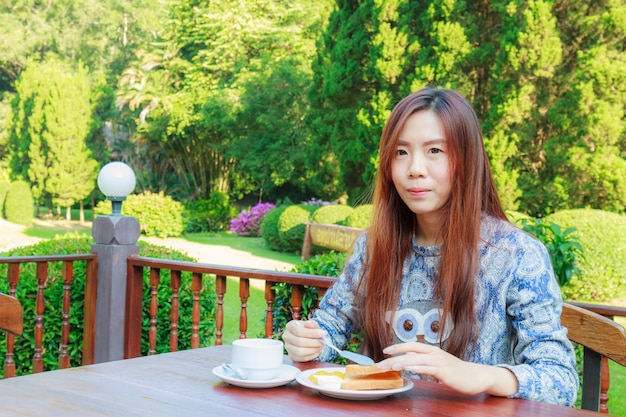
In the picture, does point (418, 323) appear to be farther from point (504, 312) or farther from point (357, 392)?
point (357, 392)

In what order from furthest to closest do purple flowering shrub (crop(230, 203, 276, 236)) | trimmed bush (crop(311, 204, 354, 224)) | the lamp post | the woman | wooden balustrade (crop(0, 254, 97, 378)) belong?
purple flowering shrub (crop(230, 203, 276, 236)) → trimmed bush (crop(311, 204, 354, 224)) → the lamp post → wooden balustrade (crop(0, 254, 97, 378)) → the woman

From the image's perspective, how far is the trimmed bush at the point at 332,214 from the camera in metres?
13.6

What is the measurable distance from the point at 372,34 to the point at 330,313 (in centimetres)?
1315

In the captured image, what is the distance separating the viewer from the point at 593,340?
5.30 feet

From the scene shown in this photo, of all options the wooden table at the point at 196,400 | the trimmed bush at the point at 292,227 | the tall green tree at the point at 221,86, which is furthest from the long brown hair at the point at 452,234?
the tall green tree at the point at 221,86

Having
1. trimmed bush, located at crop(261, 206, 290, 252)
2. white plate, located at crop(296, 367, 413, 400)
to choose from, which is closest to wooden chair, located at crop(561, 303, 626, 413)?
white plate, located at crop(296, 367, 413, 400)

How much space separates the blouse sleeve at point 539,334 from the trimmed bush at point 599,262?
713 centimetres

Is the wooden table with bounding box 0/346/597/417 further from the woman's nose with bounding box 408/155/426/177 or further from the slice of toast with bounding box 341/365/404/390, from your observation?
the woman's nose with bounding box 408/155/426/177

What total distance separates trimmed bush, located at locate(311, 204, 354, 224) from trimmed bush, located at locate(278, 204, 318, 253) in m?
0.42

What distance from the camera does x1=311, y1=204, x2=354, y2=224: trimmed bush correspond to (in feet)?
44.7

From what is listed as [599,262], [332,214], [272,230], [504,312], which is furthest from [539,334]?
[272,230]

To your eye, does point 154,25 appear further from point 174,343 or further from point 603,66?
point 174,343

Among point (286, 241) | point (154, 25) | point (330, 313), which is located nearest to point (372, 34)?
point (286, 241)

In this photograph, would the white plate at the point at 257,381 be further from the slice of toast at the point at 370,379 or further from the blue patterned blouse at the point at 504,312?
the blue patterned blouse at the point at 504,312
